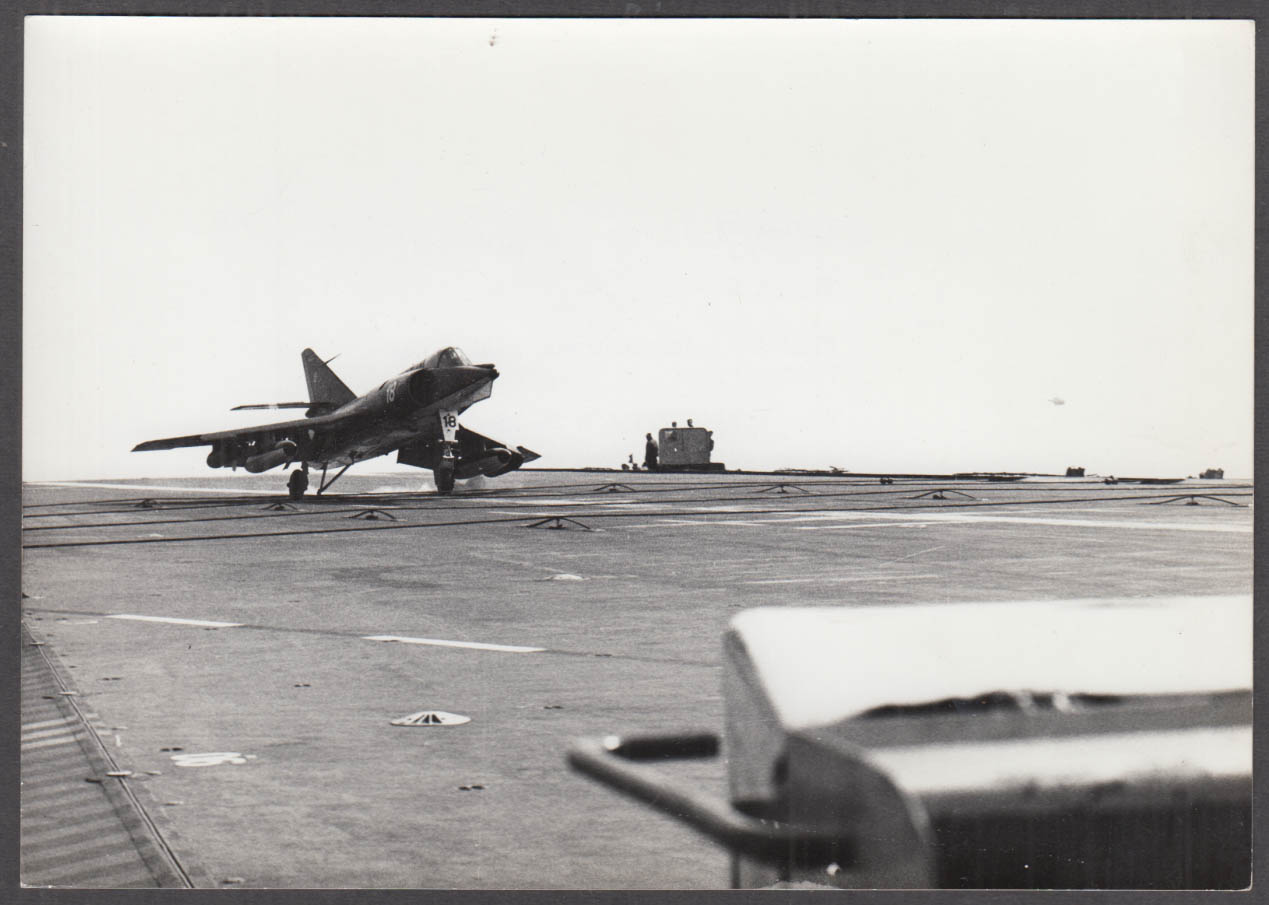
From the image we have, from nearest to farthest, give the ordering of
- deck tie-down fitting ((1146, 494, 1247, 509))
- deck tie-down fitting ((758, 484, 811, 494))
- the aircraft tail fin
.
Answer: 1. deck tie-down fitting ((1146, 494, 1247, 509))
2. deck tie-down fitting ((758, 484, 811, 494))
3. the aircraft tail fin

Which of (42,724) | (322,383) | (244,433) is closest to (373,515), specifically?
(244,433)

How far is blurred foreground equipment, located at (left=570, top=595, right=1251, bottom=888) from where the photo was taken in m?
1.32

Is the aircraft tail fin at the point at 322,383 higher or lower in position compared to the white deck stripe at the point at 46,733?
higher

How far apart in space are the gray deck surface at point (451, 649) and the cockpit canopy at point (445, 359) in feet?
27.6

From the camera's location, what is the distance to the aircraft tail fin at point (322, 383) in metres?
34.5

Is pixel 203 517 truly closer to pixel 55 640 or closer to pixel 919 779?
pixel 55 640

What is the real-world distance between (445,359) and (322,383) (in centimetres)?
976

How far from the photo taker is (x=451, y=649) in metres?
6.90

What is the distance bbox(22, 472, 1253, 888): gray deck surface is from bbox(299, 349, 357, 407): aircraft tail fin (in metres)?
15.9

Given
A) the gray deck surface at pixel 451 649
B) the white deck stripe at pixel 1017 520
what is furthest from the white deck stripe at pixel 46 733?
the white deck stripe at pixel 1017 520

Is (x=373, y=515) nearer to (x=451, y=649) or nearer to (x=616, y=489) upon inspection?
(x=451, y=649)

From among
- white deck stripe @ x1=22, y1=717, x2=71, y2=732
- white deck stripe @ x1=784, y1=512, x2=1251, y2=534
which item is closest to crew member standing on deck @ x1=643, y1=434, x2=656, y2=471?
white deck stripe @ x1=784, y1=512, x2=1251, y2=534

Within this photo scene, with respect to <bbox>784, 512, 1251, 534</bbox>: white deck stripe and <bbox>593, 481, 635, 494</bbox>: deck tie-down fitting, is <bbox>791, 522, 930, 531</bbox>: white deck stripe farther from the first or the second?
<bbox>593, 481, 635, 494</bbox>: deck tie-down fitting

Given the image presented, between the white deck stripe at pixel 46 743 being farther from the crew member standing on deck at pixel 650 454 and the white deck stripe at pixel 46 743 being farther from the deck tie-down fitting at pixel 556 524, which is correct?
the crew member standing on deck at pixel 650 454
